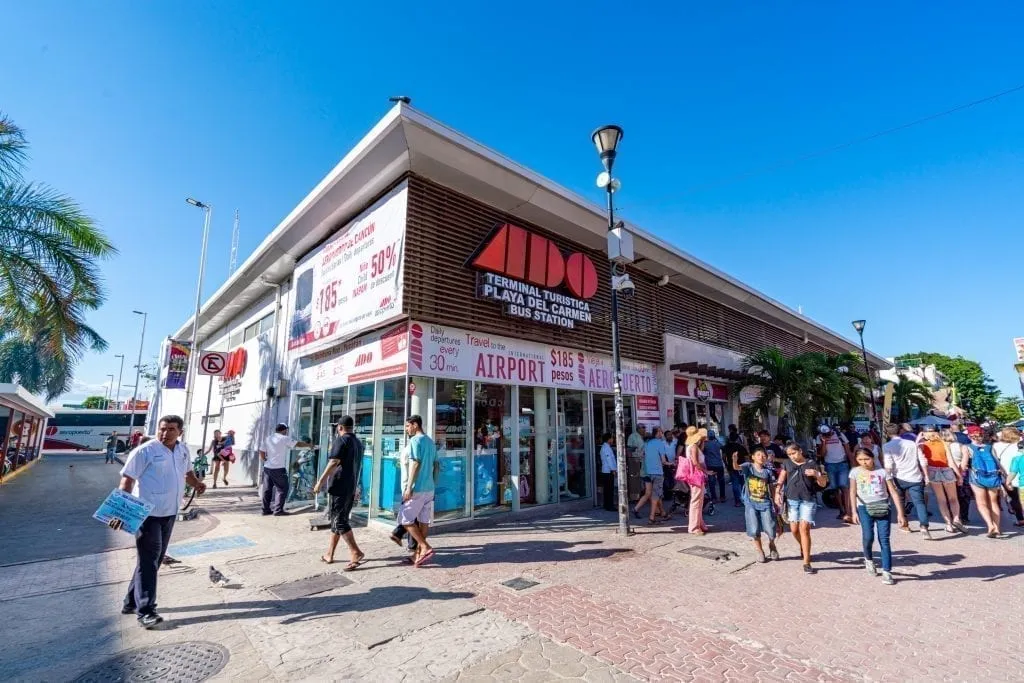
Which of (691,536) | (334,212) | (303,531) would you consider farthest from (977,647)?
(334,212)

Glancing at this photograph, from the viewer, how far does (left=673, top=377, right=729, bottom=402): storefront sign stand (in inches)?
579

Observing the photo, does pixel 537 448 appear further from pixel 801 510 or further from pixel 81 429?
pixel 81 429

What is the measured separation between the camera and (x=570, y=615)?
468 centimetres

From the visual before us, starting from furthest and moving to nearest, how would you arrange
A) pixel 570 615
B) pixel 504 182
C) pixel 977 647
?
pixel 504 182 → pixel 570 615 → pixel 977 647

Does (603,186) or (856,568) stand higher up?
(603,186)

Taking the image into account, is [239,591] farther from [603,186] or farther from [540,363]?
[603,186]

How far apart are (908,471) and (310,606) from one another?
375 inches

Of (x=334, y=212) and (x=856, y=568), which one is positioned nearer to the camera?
(x=856, y=568)

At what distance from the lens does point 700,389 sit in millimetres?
15406

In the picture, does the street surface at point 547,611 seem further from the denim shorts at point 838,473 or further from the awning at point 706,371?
the awning at point 706,371

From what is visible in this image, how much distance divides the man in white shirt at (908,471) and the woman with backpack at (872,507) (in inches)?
118

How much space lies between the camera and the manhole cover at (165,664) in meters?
3.58

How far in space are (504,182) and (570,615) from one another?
7.86 meters

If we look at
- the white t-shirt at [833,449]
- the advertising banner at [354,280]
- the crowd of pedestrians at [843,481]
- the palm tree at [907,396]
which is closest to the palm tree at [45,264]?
the advertising banner at [354,280]
